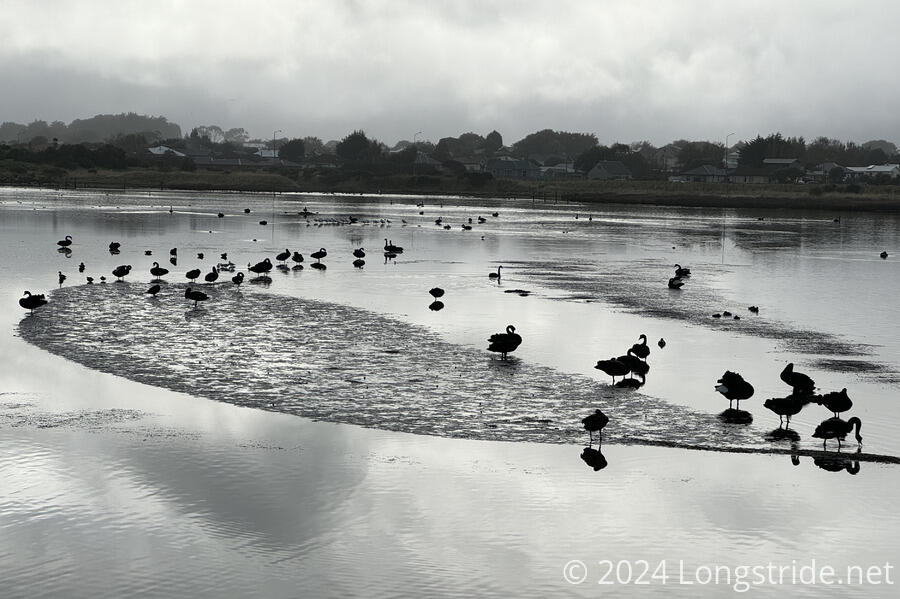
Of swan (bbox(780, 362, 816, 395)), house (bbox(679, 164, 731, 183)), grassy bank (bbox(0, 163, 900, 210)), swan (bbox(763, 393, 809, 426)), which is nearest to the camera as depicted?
swan (bbox(763, 393, 809, 426))

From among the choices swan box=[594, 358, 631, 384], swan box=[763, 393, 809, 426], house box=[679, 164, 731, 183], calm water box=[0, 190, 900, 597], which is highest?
house box=[679, 164, 731, 183]

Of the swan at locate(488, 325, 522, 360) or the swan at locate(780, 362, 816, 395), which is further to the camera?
the swan at locate(488, 325, 522, 360)

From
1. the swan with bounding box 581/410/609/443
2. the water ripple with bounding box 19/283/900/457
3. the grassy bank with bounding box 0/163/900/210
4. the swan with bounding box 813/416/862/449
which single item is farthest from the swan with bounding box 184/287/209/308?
the grassy bank with bounding box 0/163/900/210

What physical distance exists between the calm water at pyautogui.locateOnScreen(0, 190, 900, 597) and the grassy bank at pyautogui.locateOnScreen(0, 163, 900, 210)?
367ft

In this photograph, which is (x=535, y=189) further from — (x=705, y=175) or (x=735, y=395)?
(x=735, y=395)

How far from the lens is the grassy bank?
141 metres

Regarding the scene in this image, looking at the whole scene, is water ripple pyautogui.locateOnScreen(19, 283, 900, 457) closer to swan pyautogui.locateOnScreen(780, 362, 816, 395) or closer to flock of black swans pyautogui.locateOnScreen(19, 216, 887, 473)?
flock of black swans pyautogui.locateOnScreen(19, 216, 887, 473)

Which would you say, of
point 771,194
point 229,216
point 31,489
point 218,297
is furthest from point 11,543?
point 771,194

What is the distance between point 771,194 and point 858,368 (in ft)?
449

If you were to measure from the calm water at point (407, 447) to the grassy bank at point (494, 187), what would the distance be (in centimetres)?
11198

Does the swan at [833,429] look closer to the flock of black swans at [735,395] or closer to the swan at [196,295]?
the flock of black swans at [735,395]

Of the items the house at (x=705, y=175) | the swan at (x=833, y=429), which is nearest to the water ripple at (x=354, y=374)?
the swan at (x=833, y=429)

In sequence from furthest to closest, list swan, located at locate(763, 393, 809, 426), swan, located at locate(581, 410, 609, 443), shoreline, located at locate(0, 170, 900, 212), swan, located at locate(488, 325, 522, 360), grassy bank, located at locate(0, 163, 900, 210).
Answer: grassy bank, located at locate(0, 163, 900, 210)
shoreline, located at locate(0, 170, 900, 212)
swan, located at locate(488, 325, 522, 360)
swan, located at locate(763, 393, 809, 426)
swan, located at locate(581, 410, 609, 443)

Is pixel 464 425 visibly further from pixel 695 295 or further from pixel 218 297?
pixel 695 295
